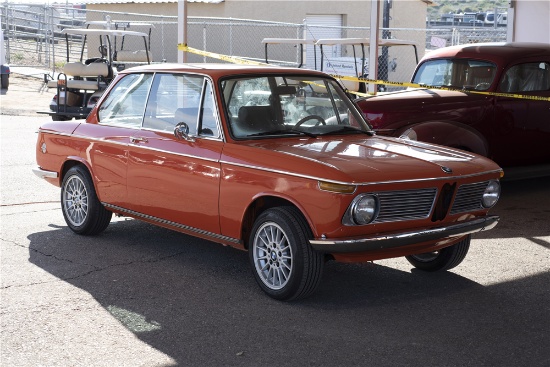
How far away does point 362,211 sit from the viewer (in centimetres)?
585

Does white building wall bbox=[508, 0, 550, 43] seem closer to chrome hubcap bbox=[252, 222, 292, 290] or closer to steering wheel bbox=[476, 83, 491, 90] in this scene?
steering wheel bbox=[476, 83, 491, 90]

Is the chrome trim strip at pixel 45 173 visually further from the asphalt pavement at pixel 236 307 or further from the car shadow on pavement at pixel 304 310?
the car shadow on pavement at pixel 304 310

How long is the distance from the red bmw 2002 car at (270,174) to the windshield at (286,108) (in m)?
0.01

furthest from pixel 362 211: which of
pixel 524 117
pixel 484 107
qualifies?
pixel 524 117

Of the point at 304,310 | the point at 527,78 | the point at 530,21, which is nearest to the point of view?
the point at 304,310

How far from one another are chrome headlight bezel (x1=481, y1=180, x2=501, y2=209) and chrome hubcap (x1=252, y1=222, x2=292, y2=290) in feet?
5.26

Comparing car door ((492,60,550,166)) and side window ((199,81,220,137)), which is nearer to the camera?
side window ((199,81,220,137))

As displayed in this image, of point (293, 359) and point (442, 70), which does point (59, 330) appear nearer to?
point (293, 359)

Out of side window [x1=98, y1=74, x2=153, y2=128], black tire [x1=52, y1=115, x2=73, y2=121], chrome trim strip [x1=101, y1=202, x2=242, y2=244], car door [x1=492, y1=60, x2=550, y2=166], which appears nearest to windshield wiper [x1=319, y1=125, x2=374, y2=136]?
chrome trim strip [x1=101, y1=202, x2=242, y2=244]

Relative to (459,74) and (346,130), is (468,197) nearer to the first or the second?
(346,130)

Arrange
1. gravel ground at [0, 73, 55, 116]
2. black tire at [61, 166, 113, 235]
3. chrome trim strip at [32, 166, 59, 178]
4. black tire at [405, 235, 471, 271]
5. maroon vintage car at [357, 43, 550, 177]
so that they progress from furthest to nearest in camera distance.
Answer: gravel ground at [0, 73, 55, 116]
maroon vintage car at [357, 43, 550, 177]
chrome trim strip at [32, 166, 59, 178]
black tire at [61, 166, 113, 235]
black tire at [405, 235, 471, 271]

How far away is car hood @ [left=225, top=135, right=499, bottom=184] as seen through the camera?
593 cm

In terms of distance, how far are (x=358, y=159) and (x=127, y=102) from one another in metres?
2.59

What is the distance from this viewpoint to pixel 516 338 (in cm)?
550
